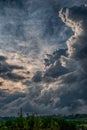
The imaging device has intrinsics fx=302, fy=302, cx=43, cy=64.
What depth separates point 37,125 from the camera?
142 meters

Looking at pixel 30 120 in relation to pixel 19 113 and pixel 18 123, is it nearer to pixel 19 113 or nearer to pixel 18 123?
pixel 18 123

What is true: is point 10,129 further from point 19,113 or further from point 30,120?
point 19,113

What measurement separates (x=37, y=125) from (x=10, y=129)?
44119 mm

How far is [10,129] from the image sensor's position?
182 m

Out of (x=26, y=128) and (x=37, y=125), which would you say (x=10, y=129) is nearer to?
(x=26, y=128)

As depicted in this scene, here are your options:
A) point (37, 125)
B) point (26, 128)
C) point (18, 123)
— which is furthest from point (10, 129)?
point (37, 125)

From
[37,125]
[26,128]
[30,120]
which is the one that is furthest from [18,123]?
[37,125]

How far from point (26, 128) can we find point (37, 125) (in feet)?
56.7

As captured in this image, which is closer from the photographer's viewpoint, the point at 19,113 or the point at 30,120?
the point at 19,113

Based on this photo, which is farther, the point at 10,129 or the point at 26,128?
the point at 10,129

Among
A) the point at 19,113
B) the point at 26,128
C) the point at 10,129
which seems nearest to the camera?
the point at 19,113

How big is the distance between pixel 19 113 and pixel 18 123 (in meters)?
51.2

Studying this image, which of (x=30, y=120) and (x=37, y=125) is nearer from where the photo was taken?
(x=37, y=125)

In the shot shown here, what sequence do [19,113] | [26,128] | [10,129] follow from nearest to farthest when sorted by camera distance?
[19,113], [26,128], [10,129]
